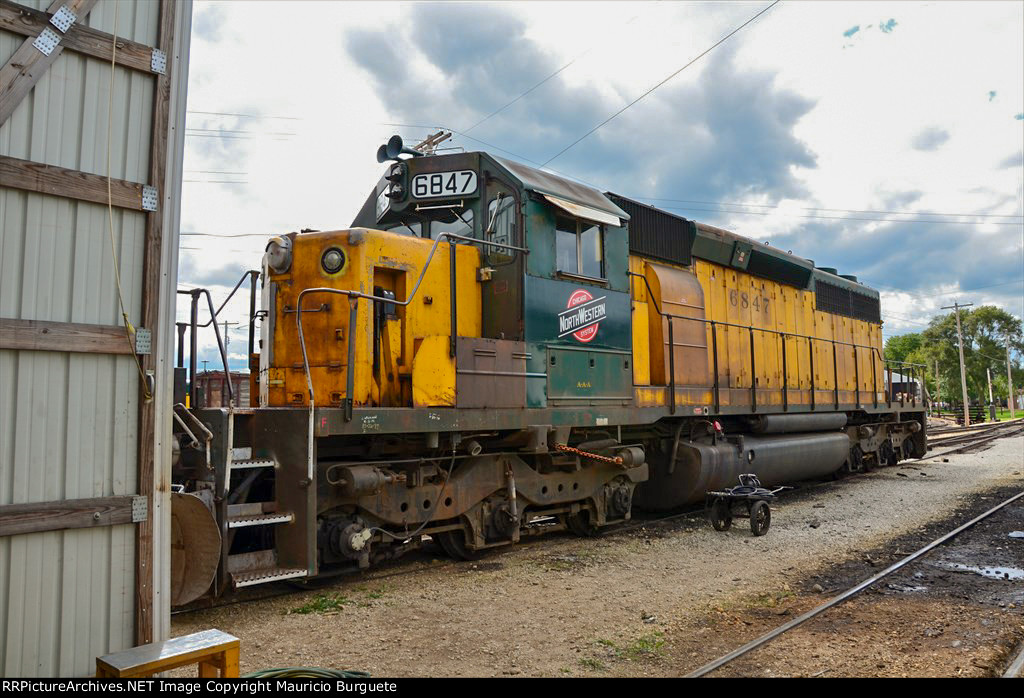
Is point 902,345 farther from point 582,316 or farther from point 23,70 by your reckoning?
point 23,70

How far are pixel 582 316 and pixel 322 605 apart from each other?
3809 mm

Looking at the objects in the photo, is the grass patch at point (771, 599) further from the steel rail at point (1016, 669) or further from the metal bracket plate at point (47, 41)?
the metal bracket plate at point (47, 41)

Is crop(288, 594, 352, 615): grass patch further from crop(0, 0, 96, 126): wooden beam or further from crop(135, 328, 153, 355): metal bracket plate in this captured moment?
crop(0, 0, 96, 126): wooden beam

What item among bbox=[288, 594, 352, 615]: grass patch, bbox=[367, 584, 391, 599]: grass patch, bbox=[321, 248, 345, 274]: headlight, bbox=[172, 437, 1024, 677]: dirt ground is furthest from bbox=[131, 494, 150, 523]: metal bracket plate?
bbox=[321, 248, 345, 274]: headlight

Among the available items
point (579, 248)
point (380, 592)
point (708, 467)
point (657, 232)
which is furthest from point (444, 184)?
point (708, 467)

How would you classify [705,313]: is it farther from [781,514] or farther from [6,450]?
[6,450]

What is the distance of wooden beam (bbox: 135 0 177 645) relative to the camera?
360 centimetres

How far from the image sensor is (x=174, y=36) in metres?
3.83

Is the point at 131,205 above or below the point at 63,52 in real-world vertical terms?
below

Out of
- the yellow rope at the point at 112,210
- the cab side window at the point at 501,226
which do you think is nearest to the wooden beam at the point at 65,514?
the yellow rope at the point at 112,210

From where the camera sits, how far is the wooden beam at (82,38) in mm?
3268

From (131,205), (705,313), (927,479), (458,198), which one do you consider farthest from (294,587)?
(927,479)

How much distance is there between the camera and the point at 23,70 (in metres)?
3.28

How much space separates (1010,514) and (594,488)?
6.19 metres
